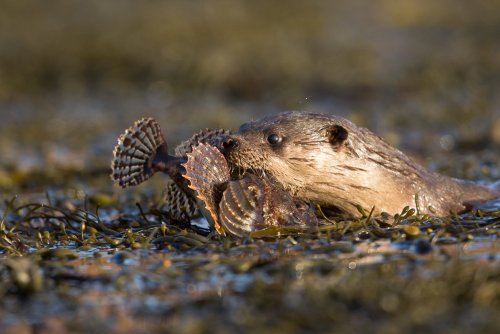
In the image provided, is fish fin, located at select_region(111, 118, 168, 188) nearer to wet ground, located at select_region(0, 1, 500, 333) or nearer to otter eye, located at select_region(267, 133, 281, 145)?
wet ground, located at select_region(0, 1, 500, 333)

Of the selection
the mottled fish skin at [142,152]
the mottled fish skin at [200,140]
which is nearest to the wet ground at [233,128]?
the mottled fish skin at [142,152]

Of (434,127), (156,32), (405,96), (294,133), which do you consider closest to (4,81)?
(156,32)

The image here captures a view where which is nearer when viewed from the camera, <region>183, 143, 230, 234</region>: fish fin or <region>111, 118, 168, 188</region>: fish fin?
<region>183, 143, 230, 234</region>: fish fin

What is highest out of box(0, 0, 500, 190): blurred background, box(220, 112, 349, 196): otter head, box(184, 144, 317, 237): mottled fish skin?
box(0, 0, 500, 190): blurred background

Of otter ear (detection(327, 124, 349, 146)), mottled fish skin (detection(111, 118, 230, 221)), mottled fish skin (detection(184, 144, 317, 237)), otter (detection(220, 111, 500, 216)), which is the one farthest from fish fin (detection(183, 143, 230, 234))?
otter ear (detection(327, 124, 349, 146))

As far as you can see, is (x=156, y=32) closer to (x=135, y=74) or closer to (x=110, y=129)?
(x=135, y=74)

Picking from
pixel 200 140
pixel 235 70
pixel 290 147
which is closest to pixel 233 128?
pixel 235 70

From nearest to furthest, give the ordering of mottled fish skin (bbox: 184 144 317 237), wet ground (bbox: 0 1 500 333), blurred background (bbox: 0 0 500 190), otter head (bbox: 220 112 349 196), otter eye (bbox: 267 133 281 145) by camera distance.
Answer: wet ground (bbox: 0 1 500 333), mottled fish skin (bbox: 184 144 317 237), otter head (bbox: 220 112 349 196), otter eye (bbox: 267 133 281 145), blurred background (bbox: 0 0 500 190)
